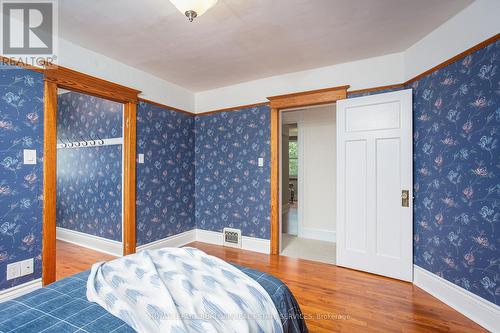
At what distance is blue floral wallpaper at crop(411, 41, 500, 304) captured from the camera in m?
1.83

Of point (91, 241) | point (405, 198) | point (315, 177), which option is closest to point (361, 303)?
point (405, 198)

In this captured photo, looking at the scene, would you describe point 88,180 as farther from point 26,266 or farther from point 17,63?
point 17,63

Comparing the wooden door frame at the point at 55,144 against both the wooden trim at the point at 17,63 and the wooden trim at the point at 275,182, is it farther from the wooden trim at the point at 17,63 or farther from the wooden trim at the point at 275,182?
the wooden trim at the point at 275,182

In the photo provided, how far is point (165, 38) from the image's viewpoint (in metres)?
2.48

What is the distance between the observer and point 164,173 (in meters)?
3.60

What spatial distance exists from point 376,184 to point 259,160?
5.23ft

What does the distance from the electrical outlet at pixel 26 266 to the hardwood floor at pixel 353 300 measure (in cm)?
60

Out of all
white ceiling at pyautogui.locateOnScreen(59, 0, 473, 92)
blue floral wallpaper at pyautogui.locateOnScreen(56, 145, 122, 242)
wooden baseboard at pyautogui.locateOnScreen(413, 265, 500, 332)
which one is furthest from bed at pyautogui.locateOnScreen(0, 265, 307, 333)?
blue floral wallpaper at pyautogui.locateOnScreen(56, 145, 122, 242)

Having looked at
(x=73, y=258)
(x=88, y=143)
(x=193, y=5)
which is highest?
(x=193, y=5)

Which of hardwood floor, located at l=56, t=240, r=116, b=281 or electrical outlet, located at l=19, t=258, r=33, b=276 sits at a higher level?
electrical outlet, located at l=19, t=258, r=33, b=276

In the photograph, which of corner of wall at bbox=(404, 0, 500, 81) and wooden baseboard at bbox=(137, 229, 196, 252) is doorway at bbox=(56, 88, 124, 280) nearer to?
wooden baseboard at bbox=(137, 229, 196, 252)

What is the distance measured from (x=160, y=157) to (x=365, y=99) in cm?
286

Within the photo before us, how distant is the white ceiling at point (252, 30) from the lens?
6.53ft

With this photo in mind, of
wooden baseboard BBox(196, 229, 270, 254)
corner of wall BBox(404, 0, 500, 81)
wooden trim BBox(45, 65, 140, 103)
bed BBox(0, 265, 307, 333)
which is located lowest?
wooden baseboard BBox(196, 229, 270, 254)
